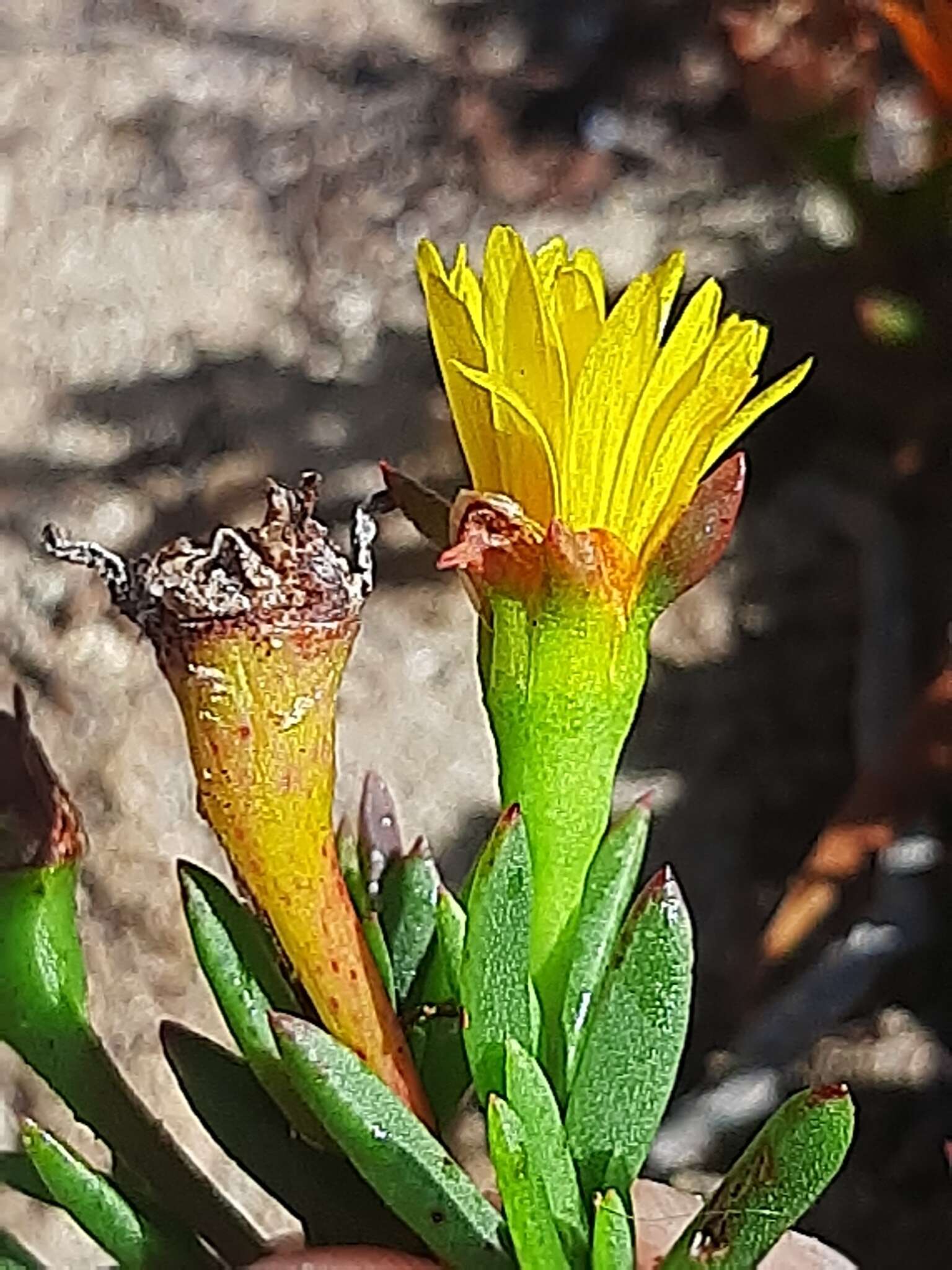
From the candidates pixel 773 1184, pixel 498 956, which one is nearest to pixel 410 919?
pixel 498 956

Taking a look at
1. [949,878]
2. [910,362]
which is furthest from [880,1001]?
[910,362]

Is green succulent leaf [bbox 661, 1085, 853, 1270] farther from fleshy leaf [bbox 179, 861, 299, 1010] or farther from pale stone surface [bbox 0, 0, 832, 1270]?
pale stone surface [bbox 0, 0, 832, 1270]

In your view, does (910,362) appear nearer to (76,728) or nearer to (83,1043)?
(76,728)

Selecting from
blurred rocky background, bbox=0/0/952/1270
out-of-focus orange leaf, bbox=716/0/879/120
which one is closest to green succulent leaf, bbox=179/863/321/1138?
blurred rocky background, bbox=0/0/952/1270

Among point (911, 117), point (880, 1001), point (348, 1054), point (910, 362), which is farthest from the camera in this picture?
point (911, 117)

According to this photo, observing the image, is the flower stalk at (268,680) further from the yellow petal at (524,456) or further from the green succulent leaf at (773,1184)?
the green succulent leaf at (773,1184)
